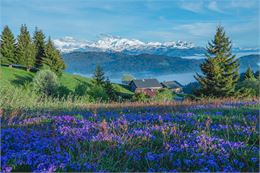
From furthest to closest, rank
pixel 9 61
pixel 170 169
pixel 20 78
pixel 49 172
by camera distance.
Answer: pixel 9 61, pixel 20 78, pixel 170 169, pixel 49 172

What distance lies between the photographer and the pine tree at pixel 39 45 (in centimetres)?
8649

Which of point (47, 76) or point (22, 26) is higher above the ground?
point (22, 26)

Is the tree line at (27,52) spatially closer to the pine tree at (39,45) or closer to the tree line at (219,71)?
the pine tree at (39,45)

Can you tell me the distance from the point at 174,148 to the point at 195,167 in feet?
2.04

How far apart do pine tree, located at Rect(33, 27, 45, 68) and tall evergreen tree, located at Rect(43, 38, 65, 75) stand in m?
3.33

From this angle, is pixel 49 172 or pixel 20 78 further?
pixel 20 78

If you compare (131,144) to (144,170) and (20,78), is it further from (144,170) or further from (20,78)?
(20,78)

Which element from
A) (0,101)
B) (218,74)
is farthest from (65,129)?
(218,74)

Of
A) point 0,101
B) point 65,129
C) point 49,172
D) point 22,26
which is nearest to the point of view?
point 49,172

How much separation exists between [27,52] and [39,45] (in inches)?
315

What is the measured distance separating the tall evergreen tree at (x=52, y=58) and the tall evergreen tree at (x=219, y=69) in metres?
44.7

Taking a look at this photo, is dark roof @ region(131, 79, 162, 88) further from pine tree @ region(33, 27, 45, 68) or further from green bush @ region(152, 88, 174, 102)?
green bush @ region(152, 88, 174, 102)

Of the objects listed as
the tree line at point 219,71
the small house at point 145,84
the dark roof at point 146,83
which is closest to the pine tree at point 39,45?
the tree line at point 219,71

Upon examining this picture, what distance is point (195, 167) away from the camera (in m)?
4.00
